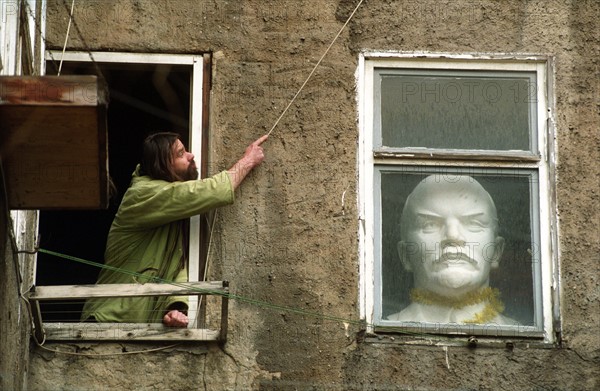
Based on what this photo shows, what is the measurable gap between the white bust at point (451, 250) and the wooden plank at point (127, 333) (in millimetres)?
1081

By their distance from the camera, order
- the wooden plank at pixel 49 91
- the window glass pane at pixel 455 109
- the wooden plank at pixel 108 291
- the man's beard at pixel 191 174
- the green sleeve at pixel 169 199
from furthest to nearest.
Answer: the window glass pane at pixel 455 109 < the man's beard at pixel 191 174 < the green sleeve at pixel 169 199 < the wooden plank at pixel 108 291 < the wooden plank at pixel 49 91

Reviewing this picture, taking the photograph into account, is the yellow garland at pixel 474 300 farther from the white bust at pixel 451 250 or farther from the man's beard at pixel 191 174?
the man's beard at pixel 191 174

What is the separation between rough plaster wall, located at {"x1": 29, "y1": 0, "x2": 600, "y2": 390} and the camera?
25.5 ft

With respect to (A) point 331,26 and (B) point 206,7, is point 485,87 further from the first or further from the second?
(B) point 206,7

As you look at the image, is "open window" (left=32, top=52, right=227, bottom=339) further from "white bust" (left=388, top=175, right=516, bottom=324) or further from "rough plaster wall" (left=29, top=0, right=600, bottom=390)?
"white bust" (left=388, top=175, right=516, bottom=324)

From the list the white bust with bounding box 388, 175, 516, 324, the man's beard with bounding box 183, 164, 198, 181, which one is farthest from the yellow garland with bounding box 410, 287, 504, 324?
the man's beard with bounding box 183, 164, 198, 181

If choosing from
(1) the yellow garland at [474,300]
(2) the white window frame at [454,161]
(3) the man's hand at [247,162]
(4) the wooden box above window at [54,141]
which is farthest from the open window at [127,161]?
(1) the yellow garland at [474,300]

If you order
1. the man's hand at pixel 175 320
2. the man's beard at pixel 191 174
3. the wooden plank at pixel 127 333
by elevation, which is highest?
the man's beard at pixel 191 174

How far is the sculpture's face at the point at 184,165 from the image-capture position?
8195mm

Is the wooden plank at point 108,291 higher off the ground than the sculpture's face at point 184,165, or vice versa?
the sculpture's face at point 184,165

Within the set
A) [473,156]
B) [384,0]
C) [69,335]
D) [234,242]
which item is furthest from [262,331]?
[384,0]

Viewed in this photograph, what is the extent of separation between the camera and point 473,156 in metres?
8.24

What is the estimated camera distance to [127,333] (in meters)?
7.77

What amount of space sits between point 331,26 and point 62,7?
157 cm
